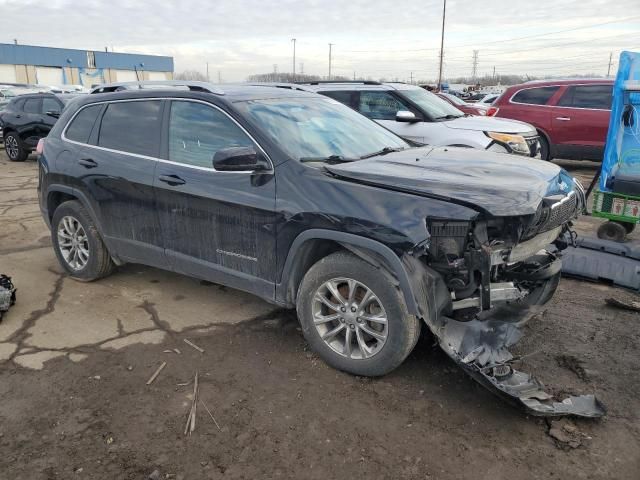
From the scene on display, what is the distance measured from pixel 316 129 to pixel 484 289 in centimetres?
180

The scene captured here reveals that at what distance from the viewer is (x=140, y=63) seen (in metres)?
61.4

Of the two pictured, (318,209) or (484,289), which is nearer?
(484,289)

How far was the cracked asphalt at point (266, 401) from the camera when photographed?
264 centimetres

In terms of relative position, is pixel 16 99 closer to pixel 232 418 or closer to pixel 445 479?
pixel 232 418

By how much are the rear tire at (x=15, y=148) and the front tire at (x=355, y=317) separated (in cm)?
1339

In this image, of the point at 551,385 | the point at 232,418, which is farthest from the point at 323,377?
the point at 551,385

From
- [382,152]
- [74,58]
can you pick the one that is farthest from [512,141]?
[74,58]

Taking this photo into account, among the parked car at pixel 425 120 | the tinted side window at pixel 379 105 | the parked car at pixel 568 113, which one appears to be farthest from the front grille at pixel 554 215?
the parked car at pixel 568 113

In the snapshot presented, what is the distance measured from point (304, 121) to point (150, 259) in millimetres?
1735

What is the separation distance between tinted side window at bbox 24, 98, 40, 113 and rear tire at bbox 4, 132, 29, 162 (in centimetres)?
80

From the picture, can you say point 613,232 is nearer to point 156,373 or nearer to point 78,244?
→ point 156,373

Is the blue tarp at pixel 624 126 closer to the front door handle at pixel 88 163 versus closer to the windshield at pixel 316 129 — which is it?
the windshield at pixel 316 129

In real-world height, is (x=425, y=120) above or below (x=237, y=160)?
above

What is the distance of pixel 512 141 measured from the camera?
8.26 m
